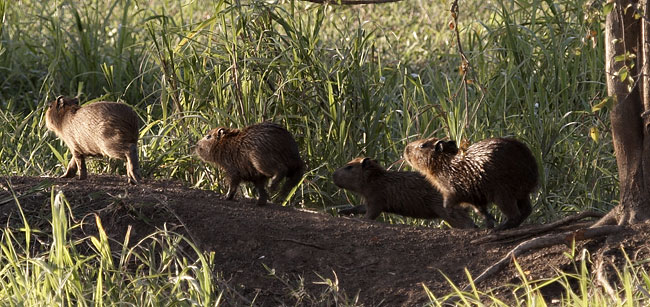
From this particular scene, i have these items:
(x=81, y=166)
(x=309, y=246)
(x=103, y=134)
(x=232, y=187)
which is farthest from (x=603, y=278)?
(x=81, y=166)

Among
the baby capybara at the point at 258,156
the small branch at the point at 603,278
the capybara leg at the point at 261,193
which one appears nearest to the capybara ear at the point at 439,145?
the baby capybara at the point at 258,156

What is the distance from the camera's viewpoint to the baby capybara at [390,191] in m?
5.78

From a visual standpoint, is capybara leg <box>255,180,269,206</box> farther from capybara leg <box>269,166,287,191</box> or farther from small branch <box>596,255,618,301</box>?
small branch <box>596,255,618,301</box>

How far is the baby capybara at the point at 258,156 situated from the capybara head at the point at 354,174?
267mm

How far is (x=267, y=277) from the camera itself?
439 centimetres

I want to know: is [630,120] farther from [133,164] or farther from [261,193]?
[133,164]

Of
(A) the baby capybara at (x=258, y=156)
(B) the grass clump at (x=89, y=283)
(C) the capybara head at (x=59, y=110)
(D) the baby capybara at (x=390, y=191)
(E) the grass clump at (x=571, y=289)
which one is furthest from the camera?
(C) the capybara head at (x=59, y=110)

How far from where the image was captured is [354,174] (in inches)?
229

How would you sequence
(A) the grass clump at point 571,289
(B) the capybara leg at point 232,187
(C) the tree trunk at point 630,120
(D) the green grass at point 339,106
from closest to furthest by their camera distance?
1. (A) the grass clump at point 571,289
2. (C) the tree trunk at point 630,120
3. (B) the capybara leg at point 232,187
4. (D) the green grass at point 339,106

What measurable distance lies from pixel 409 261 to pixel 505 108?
6.93 ft

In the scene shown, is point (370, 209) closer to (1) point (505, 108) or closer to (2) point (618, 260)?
(1) point (505, 108)

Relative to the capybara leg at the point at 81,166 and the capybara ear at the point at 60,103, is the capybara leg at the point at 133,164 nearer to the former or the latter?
the capybara leg at the point at 81,166

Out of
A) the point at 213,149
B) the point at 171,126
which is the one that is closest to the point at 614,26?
the point at 213,149

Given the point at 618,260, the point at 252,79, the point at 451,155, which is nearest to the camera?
the point at 618,260
